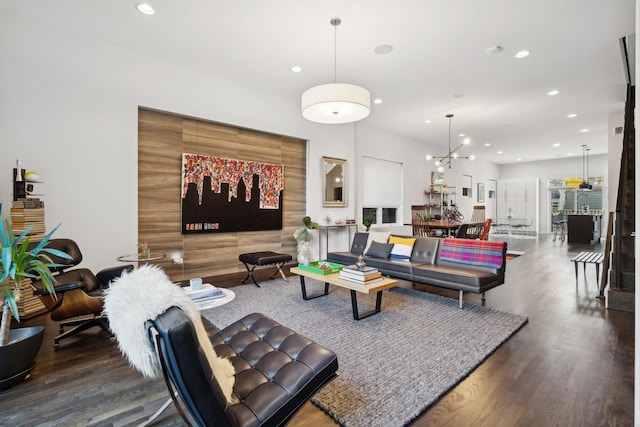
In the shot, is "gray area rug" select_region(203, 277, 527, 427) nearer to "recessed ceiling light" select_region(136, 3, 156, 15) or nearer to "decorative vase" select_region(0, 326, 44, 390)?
"decorative vase" select_region(0, 326, 44, 390)

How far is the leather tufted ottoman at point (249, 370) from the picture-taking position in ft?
3.42

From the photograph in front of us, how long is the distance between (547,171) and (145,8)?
49.5 ft

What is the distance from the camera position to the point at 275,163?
18.9 ft

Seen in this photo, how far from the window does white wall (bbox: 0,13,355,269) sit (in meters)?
4.45

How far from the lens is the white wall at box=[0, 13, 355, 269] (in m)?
3.32

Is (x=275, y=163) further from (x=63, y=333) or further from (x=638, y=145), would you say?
(x=638, y=145)

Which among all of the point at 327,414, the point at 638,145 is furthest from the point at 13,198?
the point at 638,145

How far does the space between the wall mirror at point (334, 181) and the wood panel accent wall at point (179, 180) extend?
2.69ft

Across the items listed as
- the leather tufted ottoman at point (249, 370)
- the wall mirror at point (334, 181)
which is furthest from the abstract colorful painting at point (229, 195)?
the leather tufted ottoman at point (249, 370)

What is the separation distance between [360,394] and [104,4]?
4345mm

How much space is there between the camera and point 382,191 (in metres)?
8.12

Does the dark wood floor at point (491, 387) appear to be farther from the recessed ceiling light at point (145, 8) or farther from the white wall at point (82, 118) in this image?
the recessed ceiling light at point (145, 8)

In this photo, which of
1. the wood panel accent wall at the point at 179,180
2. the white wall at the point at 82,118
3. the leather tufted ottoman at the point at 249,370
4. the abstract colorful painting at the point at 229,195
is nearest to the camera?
the leather tufted ottoman at the point at 249,370

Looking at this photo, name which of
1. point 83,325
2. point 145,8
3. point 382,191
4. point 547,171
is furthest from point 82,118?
point 547,171
